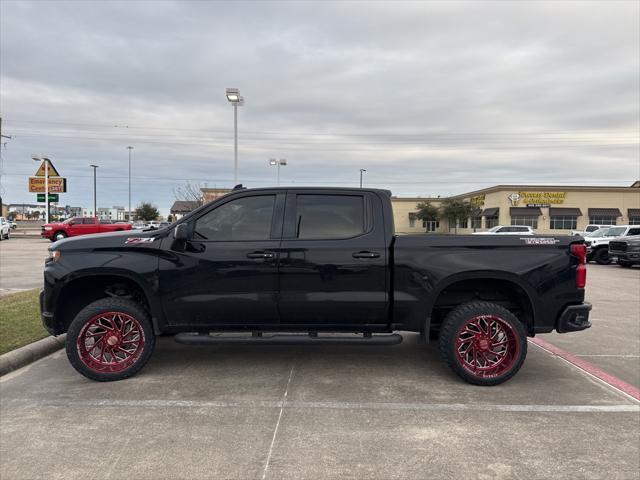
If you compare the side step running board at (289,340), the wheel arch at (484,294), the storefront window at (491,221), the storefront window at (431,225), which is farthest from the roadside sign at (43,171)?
the storefront window at (431,225)

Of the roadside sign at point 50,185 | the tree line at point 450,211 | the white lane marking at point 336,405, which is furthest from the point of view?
the tree line at point 450,211

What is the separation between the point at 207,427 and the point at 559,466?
255 centimetres

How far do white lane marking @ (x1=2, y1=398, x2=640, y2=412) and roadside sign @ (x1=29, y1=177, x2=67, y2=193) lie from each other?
3355 cm

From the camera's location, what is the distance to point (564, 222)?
47438mm

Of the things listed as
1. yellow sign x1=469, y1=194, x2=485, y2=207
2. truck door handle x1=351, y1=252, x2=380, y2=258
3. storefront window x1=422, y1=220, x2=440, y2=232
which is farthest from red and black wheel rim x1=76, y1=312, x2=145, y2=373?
storefront window x1=422, y1=220, x2=440, y2=232

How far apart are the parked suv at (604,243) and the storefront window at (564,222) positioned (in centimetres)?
2964

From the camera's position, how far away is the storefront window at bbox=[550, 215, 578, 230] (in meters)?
47.2

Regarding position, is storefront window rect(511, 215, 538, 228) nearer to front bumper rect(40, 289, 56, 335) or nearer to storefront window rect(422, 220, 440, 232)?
storefront window rect(422, 220, 440, 232)

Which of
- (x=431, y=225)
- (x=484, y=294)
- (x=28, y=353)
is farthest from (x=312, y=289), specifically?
(x=431, y=225)

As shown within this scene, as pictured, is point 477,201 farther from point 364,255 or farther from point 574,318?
point 364,255

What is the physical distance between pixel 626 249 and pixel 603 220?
119 ft

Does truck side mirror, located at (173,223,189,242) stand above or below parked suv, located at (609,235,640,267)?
above

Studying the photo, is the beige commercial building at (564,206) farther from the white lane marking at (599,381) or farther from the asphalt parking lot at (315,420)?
the asphalt parking lot at (315,420)

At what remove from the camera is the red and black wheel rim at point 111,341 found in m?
4.30
